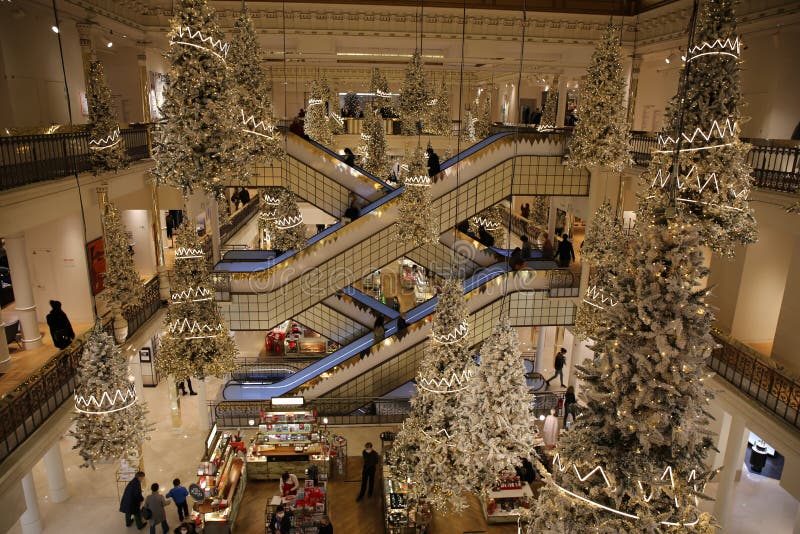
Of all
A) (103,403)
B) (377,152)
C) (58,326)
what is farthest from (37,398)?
(377,152)

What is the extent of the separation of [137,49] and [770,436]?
596 inches

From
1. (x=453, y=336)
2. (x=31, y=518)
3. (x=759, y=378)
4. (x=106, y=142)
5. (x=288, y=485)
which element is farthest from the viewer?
(x=288, y=485)

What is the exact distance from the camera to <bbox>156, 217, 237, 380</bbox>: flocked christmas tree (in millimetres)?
7645

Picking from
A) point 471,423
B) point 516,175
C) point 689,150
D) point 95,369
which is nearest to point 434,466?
point 471,423

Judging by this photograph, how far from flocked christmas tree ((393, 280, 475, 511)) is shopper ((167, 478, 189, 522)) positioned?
4.33 m

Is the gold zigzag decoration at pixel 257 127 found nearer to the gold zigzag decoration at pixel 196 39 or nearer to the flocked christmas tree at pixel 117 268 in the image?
the gold zigzag decoration at pixel 196 39

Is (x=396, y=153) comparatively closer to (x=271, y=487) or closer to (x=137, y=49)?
(x=137, y=49)

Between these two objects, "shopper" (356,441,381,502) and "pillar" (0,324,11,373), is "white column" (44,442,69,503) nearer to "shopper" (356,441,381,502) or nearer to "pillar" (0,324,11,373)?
"pillar" (0,324,11,373)

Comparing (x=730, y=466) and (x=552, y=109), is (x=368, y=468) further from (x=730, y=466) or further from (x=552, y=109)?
(x=552, y=109)

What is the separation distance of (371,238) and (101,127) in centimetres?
645

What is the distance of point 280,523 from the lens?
8070 millimetres

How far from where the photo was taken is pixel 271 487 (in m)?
10.3

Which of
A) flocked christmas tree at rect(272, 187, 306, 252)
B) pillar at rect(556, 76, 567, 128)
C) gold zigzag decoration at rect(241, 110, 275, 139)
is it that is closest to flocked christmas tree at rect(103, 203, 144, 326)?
gold zigzag decoration at rect(241, 110, 275, 139)

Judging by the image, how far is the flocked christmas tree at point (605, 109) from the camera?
7496mm
